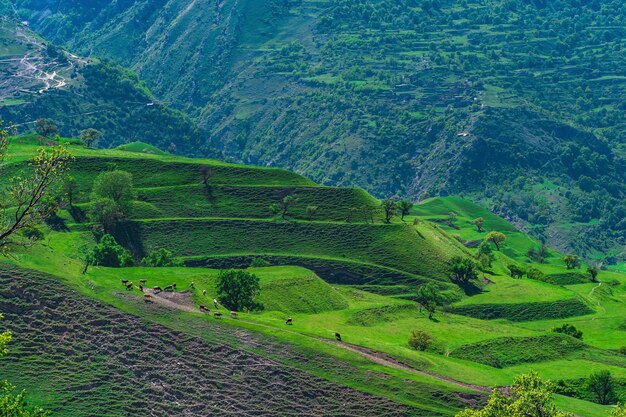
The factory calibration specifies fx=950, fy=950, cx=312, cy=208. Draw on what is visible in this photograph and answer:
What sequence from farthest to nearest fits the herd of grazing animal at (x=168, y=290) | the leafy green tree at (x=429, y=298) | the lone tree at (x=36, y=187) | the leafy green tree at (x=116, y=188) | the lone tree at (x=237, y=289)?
the leafy green tree at (x=116, y=188)
the leafy green tree at (x=429, y=298)
the lone tree at (x=237, y=289)
the herd of grazing animal at (x=168, y=290)
the lone tree at (x=36, y=187)

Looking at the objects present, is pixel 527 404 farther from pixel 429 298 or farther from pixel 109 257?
pixel 429 298

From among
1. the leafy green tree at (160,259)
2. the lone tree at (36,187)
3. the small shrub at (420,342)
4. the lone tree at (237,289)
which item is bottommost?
the leafy green tree at (160,259)

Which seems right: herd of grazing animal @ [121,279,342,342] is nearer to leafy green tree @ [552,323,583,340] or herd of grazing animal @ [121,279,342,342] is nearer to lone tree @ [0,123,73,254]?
lone tree @ [0,123,73,254]

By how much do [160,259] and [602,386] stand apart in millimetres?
80461

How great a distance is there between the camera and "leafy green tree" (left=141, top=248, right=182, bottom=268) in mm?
170250

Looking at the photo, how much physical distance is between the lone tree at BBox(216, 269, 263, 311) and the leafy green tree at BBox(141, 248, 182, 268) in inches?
1069

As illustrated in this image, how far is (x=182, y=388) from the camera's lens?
101688mm

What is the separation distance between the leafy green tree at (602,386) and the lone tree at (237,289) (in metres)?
48.9

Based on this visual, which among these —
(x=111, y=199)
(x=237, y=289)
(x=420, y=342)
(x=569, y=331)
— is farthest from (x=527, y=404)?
(x=111, y=199)

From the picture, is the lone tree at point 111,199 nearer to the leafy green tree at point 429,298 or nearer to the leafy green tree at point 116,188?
the leafy green tree at point 116,188

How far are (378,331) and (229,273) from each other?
88.0 feet

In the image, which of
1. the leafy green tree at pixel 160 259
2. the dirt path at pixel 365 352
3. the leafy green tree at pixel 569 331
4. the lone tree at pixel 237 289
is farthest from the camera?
the leafy green tree at pixel 569 331

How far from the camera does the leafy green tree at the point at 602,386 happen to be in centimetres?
12875

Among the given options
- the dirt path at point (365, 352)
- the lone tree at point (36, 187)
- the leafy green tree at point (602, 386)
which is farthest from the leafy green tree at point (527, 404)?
the leafy green tree at point (602, 386)
